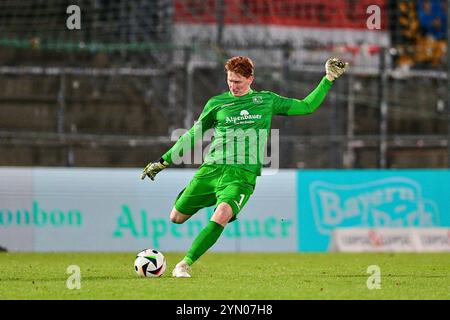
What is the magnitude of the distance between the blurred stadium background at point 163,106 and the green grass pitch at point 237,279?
1.86 metres

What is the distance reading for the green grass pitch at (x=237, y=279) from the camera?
856 centimetres

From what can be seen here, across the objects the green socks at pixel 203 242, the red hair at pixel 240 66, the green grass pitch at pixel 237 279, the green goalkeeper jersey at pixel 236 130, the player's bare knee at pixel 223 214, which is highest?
the red hair at pixel 240 66

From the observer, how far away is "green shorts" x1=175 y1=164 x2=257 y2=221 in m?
10.4

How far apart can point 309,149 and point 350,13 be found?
5.36 meters

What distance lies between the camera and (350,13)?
22625mm

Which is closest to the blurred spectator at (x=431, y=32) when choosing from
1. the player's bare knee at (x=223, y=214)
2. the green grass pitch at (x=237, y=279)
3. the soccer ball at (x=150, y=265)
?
the green grass pitch at (x=237, y=279)

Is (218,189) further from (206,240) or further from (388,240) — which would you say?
(388,240)

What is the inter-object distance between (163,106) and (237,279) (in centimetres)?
811

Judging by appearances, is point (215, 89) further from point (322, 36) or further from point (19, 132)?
point (322, 36)

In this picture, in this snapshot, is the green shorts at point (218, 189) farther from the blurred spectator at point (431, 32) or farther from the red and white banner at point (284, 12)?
the blurred spectator at point (431, 32)

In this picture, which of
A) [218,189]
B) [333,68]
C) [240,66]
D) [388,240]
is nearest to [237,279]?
[218,189]

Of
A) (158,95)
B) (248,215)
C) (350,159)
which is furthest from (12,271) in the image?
(350,159)

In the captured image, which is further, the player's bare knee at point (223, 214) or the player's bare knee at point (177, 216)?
the player's bare knee at point (177, 216)
